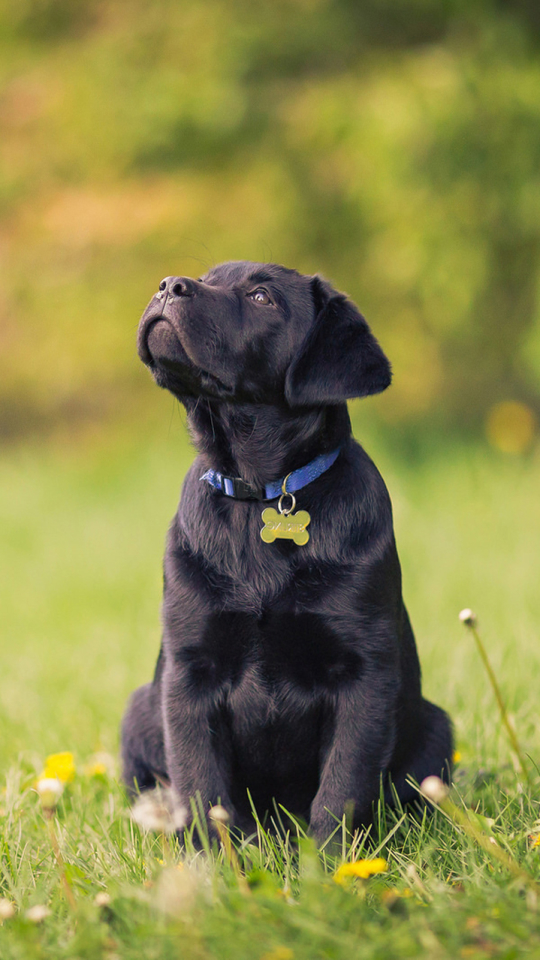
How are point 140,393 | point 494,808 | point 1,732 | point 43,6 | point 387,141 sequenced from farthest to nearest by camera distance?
point 140,393, point 43,6, point 387,141, point 1,732, point 494,808

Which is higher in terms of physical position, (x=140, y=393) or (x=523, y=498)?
(x=140, y=393)

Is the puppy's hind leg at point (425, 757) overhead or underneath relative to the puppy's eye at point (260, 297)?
underneath

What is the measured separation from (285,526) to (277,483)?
0.41 ft

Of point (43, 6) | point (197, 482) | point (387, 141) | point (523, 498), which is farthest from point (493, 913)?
point (43, 6)

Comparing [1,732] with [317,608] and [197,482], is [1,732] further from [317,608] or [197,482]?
[317,608]

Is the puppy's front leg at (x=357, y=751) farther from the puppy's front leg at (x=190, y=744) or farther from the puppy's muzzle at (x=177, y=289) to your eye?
the puppy's muzzle at (x=177, y=289)

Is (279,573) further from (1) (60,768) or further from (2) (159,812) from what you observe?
(1) (60,768)

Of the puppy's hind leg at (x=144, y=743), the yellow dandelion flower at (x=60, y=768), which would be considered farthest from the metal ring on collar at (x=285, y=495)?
the yellow dandelion flower at (x=60, y=768)

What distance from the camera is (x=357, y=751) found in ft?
6.52

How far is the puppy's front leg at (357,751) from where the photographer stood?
1.98 meters

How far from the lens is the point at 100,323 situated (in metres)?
8.39

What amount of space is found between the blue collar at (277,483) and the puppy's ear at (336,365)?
16cm

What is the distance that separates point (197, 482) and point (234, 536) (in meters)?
0.22

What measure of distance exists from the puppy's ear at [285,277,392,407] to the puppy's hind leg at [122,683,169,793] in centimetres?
91
